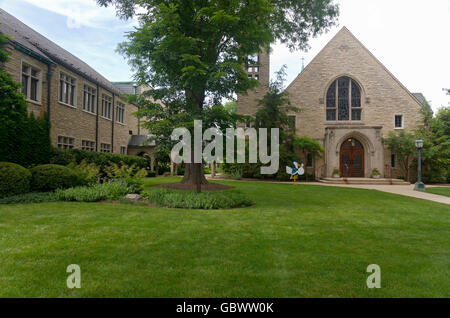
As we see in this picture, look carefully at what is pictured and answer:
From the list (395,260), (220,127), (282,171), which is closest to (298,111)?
(282,171)

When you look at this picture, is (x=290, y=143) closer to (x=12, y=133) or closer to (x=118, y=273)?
(x=12, y=133)

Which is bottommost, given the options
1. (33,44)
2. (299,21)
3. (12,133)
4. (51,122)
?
(12,133)

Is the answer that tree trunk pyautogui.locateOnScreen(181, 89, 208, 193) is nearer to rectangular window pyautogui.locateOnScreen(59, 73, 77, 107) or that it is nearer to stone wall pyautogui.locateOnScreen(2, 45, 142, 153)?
stone wall pyautogui.locateOnScreen(2, 45, 142, 153)

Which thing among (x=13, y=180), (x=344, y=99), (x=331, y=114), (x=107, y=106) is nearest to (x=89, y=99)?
(x=107, y=106)

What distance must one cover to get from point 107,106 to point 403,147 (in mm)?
25729

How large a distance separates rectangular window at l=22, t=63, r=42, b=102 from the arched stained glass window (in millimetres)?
22816

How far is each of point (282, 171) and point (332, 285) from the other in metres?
19.1

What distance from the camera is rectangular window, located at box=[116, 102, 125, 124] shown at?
79.0 ft

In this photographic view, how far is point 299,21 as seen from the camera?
55.1ft

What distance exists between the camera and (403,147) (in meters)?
21.4

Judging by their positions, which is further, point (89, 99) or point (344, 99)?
point (344, 99)

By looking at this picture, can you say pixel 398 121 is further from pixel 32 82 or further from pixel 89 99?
pixel 32 82

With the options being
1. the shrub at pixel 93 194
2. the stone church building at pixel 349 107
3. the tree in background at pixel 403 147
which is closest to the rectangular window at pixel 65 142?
the shrub at pixel 93 194

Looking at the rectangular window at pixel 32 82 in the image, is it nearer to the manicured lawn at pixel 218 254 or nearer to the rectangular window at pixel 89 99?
the rectangular window at pixel 89 99
